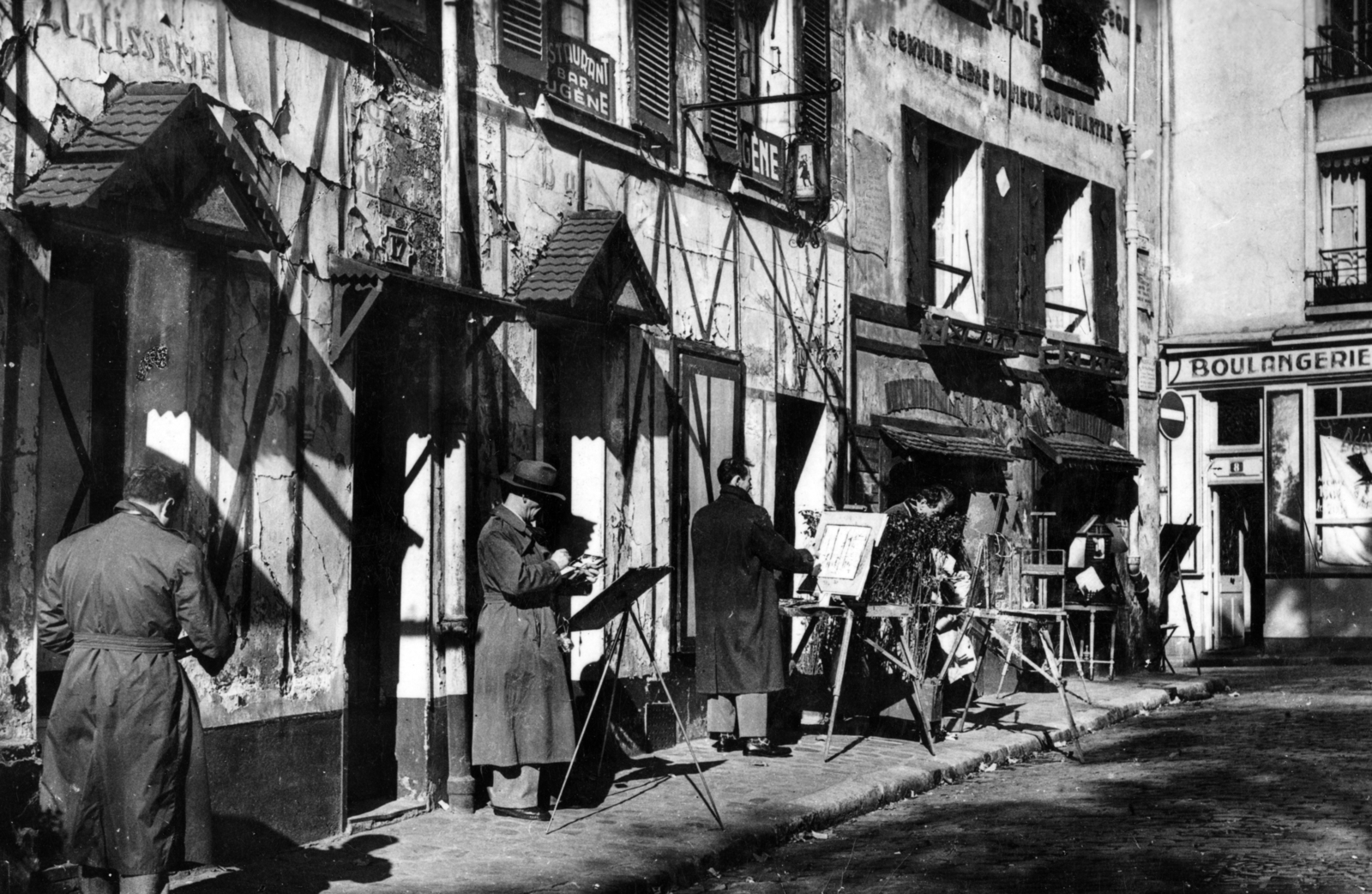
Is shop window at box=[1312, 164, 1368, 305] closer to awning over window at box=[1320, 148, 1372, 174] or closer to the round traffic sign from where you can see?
awning over window at box=[1320, 148, 1372, 174]

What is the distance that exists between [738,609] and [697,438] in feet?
5.41

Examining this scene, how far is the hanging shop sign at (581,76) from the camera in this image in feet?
33.4

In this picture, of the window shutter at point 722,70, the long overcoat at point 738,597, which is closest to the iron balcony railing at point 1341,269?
the window shutter at point 722,70

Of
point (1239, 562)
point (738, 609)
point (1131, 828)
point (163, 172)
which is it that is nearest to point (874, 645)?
point (738, 609)

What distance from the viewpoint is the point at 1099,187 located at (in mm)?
18750

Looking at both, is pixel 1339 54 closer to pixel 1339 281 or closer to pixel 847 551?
pixel 1339 281

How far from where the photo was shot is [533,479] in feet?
27.7

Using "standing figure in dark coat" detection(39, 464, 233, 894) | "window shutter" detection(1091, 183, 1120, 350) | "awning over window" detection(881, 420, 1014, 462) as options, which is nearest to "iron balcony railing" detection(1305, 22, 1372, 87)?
"window shutter" detection(1091, 183, 1120, 350)

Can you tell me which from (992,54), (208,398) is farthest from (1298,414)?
(208,398)

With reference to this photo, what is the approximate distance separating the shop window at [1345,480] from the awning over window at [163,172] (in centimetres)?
1750

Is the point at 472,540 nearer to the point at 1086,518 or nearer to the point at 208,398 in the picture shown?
the point at 208,398

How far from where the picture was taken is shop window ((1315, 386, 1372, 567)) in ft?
68.6

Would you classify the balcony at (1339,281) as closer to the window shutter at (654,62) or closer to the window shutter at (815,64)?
the window shutter at (815,64)

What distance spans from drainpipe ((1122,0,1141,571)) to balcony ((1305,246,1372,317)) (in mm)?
3585
